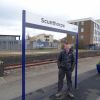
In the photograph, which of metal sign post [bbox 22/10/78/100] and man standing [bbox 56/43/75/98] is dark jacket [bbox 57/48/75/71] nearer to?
man standing [bbox 56/43/75/98]

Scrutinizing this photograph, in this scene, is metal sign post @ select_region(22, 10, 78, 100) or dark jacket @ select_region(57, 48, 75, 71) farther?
dark jacket @ select_region(57, 48, 75, 71)

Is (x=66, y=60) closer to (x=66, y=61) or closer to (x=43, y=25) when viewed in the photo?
(x=66, y=61)

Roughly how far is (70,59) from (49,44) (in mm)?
7008

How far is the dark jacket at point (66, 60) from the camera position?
19.2 ft

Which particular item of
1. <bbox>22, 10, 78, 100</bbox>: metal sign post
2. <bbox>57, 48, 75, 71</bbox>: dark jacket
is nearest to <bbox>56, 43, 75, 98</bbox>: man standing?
<bbox>57, 48, 75, 71</bbox>: dark jacket

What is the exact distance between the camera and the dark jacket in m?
5.85

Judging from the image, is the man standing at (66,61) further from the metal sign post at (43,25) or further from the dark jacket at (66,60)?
the metal sign post at (43,25)

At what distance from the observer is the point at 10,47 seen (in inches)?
715

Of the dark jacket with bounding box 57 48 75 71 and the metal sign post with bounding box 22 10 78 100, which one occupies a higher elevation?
the metal sign post with bounding box 22 10 78 100

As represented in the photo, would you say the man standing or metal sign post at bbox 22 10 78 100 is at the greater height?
metal sign post at bbox 22 10 78 100

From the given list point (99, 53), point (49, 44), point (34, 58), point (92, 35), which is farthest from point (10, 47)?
point (92, 35)

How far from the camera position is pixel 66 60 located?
585cm

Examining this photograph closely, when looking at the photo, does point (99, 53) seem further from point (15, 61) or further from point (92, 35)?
point (92, 35)

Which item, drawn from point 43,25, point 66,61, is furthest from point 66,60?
point 43,25
